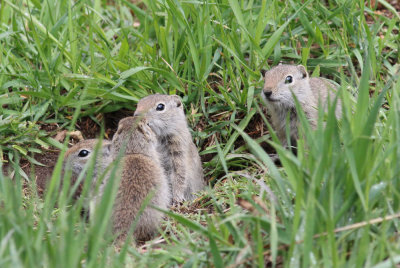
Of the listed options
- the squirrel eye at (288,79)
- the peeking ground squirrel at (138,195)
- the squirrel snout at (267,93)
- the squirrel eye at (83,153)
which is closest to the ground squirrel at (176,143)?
the peeking ground squirrel at (138,195)

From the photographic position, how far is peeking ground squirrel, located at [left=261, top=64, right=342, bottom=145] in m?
5.94

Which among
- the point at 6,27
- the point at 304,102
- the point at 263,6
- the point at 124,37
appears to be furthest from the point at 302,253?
the point at 6,27

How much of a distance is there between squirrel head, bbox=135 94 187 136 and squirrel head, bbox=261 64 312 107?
2.67ft

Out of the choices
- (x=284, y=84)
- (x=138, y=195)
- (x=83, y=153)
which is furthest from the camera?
(x=284, y=84)

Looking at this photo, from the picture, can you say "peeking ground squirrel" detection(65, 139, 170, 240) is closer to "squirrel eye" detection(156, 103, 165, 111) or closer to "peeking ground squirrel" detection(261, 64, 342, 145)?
"squirrel eye" detection(156, 103, 165, 111)

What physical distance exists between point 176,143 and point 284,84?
116 cm

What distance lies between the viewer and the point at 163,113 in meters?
5.89

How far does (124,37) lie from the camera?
6.89m

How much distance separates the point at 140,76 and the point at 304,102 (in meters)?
1.63

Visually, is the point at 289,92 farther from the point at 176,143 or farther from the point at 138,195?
the point at 138,195

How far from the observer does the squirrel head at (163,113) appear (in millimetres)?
5840

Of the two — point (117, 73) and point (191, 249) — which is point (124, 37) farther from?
point (191, 249)

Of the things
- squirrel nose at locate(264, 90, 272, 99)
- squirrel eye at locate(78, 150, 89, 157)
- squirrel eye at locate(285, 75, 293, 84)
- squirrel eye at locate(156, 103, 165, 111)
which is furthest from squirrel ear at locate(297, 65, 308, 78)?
squirrel eye at locate(78, 150, 89, 157)

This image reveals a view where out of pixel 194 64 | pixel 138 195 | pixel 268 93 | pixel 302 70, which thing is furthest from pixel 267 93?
pixel 138 195
